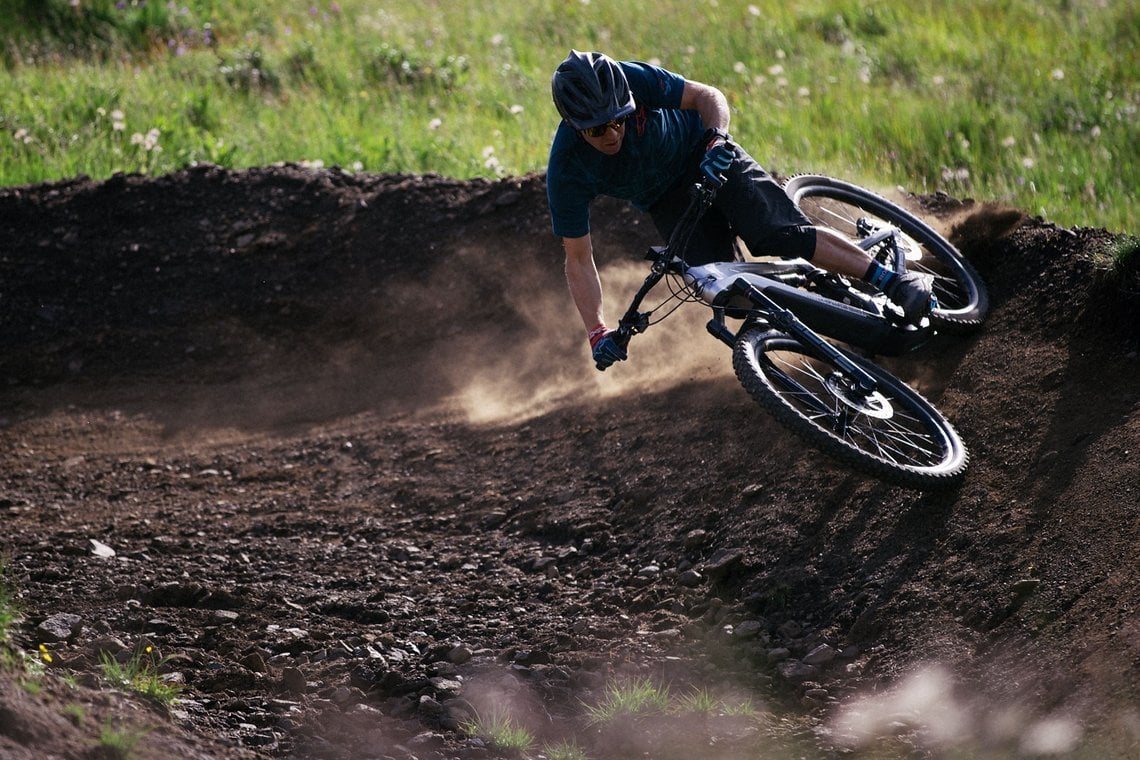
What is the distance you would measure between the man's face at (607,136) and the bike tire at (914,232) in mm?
1479

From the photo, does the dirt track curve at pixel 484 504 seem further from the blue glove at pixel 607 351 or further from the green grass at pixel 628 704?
the blue glove at pixel 607 351

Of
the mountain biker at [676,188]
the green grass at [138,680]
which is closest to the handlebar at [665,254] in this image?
the mountain biker at [676,188]

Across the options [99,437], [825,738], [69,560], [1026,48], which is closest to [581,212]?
[825,738]

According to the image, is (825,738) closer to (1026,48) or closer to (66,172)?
(66,172)

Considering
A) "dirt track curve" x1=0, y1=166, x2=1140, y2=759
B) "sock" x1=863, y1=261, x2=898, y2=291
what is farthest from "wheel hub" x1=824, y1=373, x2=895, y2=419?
"sock" x1=863, y1=261, x2=898, y2=291

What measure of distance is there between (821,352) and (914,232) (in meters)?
2.01

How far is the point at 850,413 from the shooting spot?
5656 mm

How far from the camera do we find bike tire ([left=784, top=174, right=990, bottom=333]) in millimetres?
6746

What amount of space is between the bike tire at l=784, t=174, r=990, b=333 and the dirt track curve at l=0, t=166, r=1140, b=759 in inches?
7.4

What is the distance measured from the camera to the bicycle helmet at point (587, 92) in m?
5.46

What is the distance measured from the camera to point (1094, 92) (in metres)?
10.9

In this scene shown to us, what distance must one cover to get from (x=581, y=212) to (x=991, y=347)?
2.51 metres

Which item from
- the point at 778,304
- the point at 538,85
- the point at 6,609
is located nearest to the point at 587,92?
the point at 778,304

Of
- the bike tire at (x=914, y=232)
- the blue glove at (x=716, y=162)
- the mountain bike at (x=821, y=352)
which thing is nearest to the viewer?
the mountain bike at (x=821, y=352)
